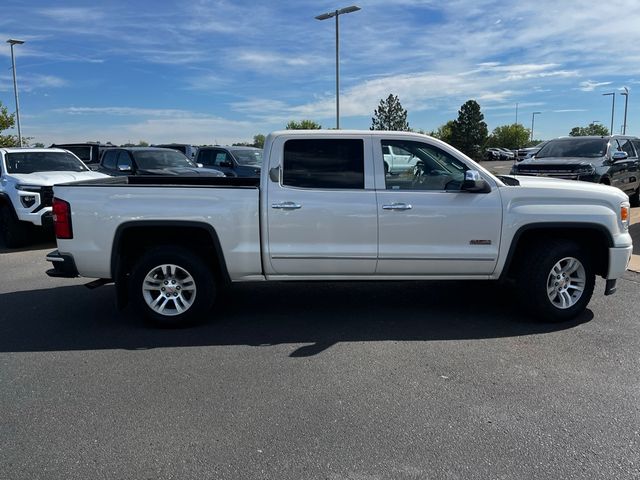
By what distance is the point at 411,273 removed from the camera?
5270 mm

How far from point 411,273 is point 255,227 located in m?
1.57

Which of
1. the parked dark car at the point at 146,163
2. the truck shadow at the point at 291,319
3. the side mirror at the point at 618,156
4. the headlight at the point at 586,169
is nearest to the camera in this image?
the truck shadow at the point at 291,319

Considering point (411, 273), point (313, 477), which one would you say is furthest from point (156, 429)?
point (411, 273)

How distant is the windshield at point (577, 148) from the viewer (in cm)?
1270

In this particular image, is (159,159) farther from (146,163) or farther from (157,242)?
(157,242)

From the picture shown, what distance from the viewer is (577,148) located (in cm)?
1305

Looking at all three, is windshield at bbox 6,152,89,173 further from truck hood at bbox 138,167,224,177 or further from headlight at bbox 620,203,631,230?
headlight at bbox 620,203,631,230

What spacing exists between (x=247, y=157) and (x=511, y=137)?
79043mm

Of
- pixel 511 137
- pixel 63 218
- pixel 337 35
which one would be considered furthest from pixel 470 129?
pixel 63 218

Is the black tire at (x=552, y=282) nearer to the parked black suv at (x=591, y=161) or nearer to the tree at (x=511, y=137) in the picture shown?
the parked black suv at (x=591, y=161)

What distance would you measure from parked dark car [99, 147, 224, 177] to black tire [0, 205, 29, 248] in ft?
11.3

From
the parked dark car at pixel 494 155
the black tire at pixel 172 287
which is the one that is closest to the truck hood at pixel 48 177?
the black tire at pixel 172 287

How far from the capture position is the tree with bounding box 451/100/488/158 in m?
61.0

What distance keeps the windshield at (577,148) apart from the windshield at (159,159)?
905cm
